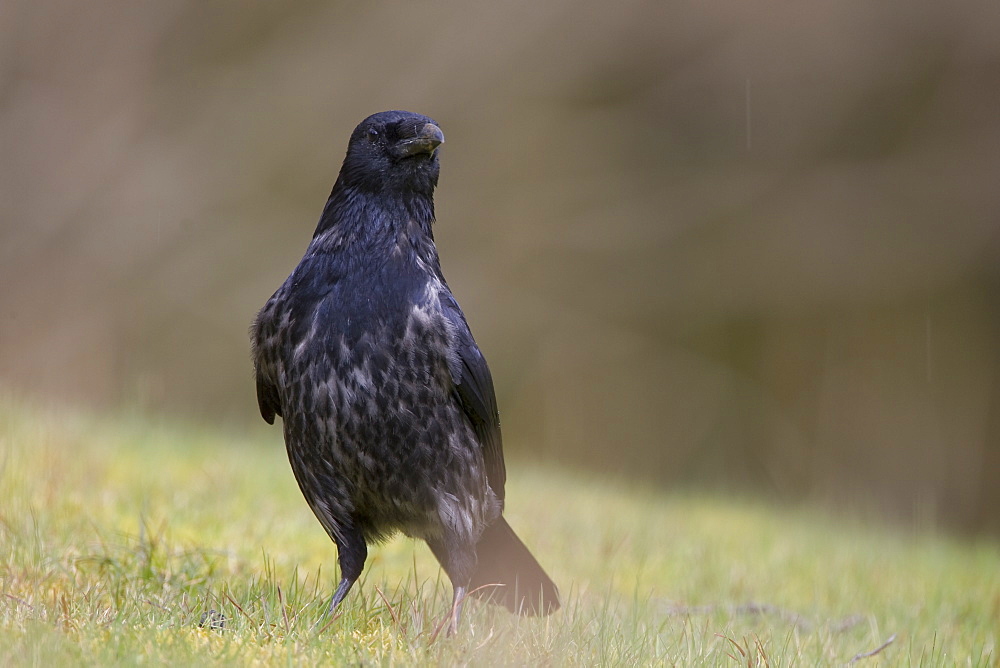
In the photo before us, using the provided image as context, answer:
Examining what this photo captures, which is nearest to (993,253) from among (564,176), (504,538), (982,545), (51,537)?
(982,545)

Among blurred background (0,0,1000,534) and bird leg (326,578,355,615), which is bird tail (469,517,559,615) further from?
blurred background (0,0,1000,534)

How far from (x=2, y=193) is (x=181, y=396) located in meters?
3.14

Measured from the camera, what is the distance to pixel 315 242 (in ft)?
13.7

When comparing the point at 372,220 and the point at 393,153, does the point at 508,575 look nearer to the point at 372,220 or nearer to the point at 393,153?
the point at 372,220

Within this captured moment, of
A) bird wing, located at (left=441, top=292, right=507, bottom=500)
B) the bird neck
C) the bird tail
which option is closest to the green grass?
the bird tail

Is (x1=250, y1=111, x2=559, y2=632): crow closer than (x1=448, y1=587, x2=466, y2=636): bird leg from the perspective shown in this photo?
No

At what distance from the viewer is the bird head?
4098 millimetres

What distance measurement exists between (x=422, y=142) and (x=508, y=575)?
5.72ft

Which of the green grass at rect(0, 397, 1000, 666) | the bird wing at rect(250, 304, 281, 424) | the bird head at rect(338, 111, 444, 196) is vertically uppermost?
the bird head at rect(338, 111, 444, 196)

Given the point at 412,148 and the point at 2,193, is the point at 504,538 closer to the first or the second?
the point at 412,148

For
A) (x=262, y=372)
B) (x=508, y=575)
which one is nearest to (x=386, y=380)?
(x=262, y=372)

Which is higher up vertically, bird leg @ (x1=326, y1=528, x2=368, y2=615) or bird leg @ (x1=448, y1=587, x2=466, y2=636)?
bird leg @ (x1=326, y1=528, x2=368, y2=615)

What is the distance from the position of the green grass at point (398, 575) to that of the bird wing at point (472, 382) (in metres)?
0.54

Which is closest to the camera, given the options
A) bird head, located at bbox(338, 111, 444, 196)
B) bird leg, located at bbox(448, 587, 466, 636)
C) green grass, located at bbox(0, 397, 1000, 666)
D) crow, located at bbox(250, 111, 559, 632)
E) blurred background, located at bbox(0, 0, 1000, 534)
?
green grass, located at bbox(0, 397, 1000, 666)
